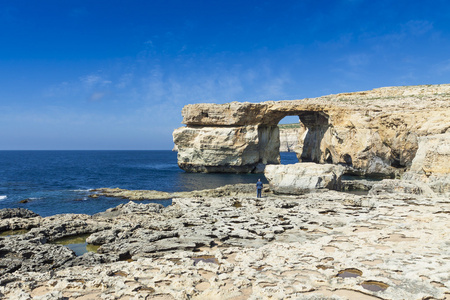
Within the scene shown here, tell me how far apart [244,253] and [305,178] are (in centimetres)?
1568

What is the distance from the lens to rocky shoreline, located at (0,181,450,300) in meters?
7.23

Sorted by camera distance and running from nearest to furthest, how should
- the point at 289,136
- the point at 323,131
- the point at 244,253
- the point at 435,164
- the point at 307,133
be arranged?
the point at 244,253 → the point at 435,164 → the point at 323,131 → the point at 307,133 → the point at 289,136

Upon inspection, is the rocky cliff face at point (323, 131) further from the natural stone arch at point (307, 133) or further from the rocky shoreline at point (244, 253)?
the rocky shoreline at point (244, 253)

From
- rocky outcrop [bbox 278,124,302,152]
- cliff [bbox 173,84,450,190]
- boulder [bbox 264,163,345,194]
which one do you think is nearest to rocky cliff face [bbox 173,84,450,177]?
cliff [bbox 173,84,450,190]

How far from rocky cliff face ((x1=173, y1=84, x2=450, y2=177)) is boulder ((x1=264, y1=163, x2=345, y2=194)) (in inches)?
578

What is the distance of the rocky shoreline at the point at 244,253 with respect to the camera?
7.23 meters

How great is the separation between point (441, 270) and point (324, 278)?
317 cm

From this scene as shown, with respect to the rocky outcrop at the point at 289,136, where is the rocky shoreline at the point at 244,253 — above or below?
below

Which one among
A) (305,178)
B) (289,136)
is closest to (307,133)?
(305,178)

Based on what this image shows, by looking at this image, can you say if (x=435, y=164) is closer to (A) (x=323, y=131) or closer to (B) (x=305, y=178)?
(B) (x=305, y=178)

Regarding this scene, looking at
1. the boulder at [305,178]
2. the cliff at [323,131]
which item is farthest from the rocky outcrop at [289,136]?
the boulder at [305,178]

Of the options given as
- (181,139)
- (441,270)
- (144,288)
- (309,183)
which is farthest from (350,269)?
(181,139)

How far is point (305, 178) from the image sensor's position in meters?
24.3

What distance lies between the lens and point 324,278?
25.4ft
